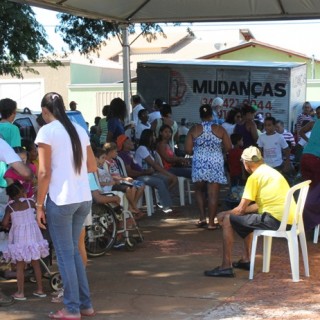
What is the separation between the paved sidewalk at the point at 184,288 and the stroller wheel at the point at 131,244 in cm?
10

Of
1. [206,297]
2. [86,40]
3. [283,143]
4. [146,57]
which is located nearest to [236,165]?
[283,143]

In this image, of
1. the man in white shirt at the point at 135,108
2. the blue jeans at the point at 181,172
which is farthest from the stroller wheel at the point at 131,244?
the man in white shirt at the point at 135,108

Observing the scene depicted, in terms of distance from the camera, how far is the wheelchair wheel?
8.67 metres

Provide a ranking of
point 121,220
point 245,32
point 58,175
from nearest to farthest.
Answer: point 58,175 < point 121,220 < point 245,32

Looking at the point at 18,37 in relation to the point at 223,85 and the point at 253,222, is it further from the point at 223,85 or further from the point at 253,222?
the point at 253,222

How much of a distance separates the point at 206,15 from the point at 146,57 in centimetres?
3754

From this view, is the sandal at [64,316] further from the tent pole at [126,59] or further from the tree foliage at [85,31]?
the tree foliage at [85,31]

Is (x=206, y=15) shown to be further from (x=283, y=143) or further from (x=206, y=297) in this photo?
(x=206, y=297)

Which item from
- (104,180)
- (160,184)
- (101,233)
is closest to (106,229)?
(101,233)

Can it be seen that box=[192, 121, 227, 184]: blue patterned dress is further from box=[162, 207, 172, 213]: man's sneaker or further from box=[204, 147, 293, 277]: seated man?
box=[204, 147, 293, 277]: seated man

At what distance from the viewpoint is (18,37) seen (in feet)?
57.3

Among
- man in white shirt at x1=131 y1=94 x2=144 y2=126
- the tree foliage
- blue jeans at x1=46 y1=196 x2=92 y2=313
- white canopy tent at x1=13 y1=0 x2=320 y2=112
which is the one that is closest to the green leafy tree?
the tree foliage

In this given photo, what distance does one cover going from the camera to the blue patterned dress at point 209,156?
10359mm

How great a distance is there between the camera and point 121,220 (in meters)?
9.10
